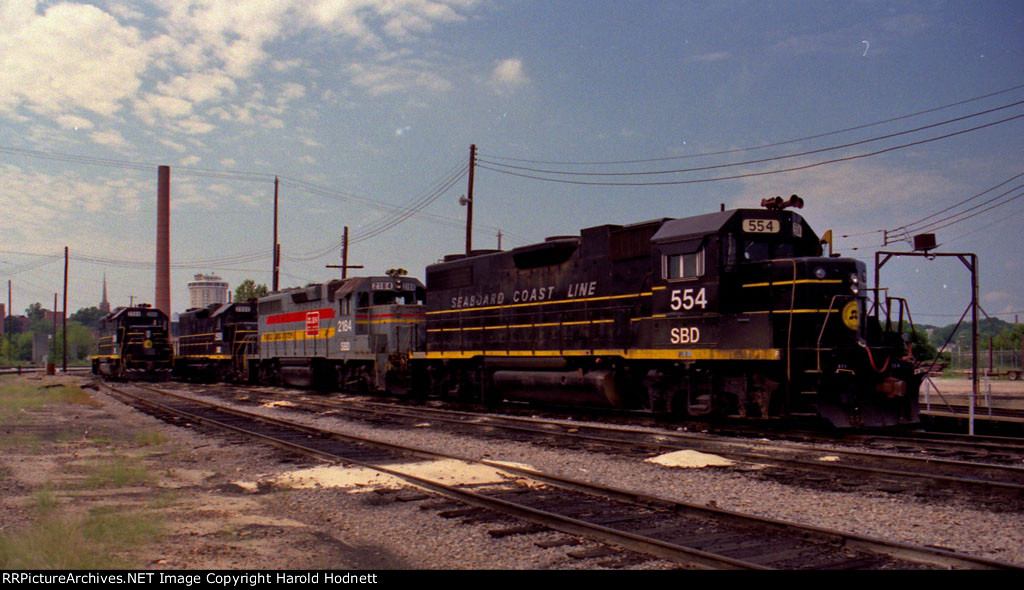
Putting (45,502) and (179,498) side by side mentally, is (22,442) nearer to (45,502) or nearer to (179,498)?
(45,502)

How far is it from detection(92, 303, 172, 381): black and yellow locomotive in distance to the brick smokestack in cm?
1818

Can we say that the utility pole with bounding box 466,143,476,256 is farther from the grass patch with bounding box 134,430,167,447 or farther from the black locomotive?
the grass patch with bounding box 134,430,167,447

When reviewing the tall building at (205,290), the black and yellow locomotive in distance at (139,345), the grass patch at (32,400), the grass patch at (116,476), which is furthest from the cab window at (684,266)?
the tall building at (205,290)

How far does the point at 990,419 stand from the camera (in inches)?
495

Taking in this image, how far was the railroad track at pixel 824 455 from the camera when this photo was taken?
7.63 m

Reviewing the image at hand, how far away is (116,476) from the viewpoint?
8.71m

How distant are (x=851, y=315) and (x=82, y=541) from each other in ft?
35.0

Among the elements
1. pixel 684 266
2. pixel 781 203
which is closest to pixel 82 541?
pixel 684 266

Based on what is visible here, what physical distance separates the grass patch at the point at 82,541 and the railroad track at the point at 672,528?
2812 mm

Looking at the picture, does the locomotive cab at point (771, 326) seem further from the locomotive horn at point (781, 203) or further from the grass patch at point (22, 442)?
the grass patch at point (22, 442)

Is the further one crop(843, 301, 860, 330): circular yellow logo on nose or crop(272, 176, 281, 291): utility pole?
crop(272, 176, 281, 291): utility pole

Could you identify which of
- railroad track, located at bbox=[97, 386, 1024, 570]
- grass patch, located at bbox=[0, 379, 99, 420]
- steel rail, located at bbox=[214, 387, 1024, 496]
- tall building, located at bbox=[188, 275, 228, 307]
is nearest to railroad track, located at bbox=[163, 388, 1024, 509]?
steel rail, located at bbox=[214, 387, 1024, 496]

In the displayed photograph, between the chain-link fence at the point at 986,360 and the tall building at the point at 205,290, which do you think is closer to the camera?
the chain-link fence at the point at 986,360

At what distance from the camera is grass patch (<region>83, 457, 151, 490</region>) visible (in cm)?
844
